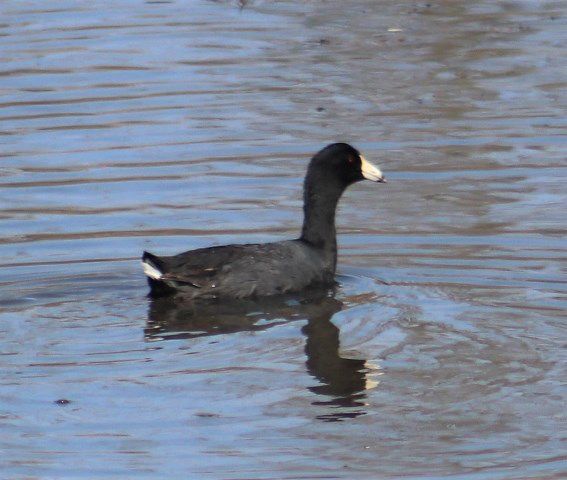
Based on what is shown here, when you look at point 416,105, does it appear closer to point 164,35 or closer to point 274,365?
point 164,35

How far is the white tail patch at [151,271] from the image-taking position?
7973mm

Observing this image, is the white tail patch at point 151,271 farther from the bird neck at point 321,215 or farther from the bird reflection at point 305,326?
the bird neck at point 321,215

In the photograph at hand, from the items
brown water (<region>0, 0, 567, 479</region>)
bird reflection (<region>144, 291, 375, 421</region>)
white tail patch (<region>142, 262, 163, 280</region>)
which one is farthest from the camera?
white tail patch (<region>142, 262, 163, 280</region>)

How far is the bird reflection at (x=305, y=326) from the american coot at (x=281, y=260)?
0.28ft

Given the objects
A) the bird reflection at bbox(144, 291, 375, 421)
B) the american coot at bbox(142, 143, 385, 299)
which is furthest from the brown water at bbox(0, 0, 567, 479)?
the american coot at bbox(142, 143, 385, 299)

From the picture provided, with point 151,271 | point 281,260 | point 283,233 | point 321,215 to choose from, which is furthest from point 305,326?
point 283,233

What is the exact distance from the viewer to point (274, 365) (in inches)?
278

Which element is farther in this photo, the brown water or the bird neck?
the bird neck

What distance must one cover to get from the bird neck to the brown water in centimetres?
25

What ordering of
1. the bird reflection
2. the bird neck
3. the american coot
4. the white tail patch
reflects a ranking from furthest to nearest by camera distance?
the bird neck, the american coot, the white tail patch, the bird reflection

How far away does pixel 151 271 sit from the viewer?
797 centimetres

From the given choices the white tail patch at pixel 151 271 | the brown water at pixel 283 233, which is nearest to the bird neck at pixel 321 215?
the brown water at pixel 283 233

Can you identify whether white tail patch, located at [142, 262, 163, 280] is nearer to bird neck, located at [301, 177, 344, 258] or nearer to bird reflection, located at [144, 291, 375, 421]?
bird reflection, located at [144, 291, 375, 421]

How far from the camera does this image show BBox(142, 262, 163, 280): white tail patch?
26.2ft
